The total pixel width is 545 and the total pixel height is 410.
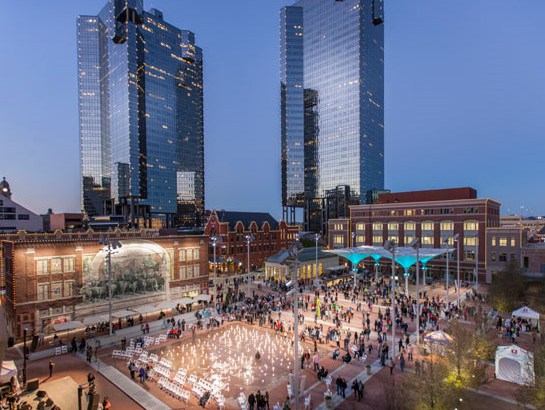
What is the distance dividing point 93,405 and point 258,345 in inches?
624

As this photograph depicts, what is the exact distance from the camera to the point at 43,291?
106ft

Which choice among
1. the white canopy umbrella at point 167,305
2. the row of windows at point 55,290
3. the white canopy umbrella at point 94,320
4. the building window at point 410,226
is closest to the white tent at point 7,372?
the white canopy umbrella at point 94,320

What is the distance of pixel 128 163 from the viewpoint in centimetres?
13925

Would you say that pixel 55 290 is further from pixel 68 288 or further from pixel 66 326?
pixel 66 326

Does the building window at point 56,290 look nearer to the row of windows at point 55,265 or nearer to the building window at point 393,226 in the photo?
the row of windows at point 55,265

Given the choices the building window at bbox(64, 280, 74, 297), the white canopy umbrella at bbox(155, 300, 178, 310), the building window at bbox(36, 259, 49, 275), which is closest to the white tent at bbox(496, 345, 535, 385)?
the white canopy umbrella at bbox(155, 300, 178, 310)

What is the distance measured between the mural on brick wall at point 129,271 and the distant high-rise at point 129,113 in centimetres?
9997

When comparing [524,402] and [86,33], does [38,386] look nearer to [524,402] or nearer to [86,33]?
[524,402]

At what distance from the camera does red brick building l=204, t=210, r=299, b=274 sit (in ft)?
231

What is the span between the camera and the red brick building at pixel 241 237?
231ft

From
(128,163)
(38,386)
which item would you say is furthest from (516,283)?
(128,163)

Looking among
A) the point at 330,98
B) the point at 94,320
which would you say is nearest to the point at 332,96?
the point at 330,98

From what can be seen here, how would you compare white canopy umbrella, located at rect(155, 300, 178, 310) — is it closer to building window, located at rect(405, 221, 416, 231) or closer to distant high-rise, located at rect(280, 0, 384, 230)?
building window, located at rect(405, 221, 416, 231)

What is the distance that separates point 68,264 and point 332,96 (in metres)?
135
